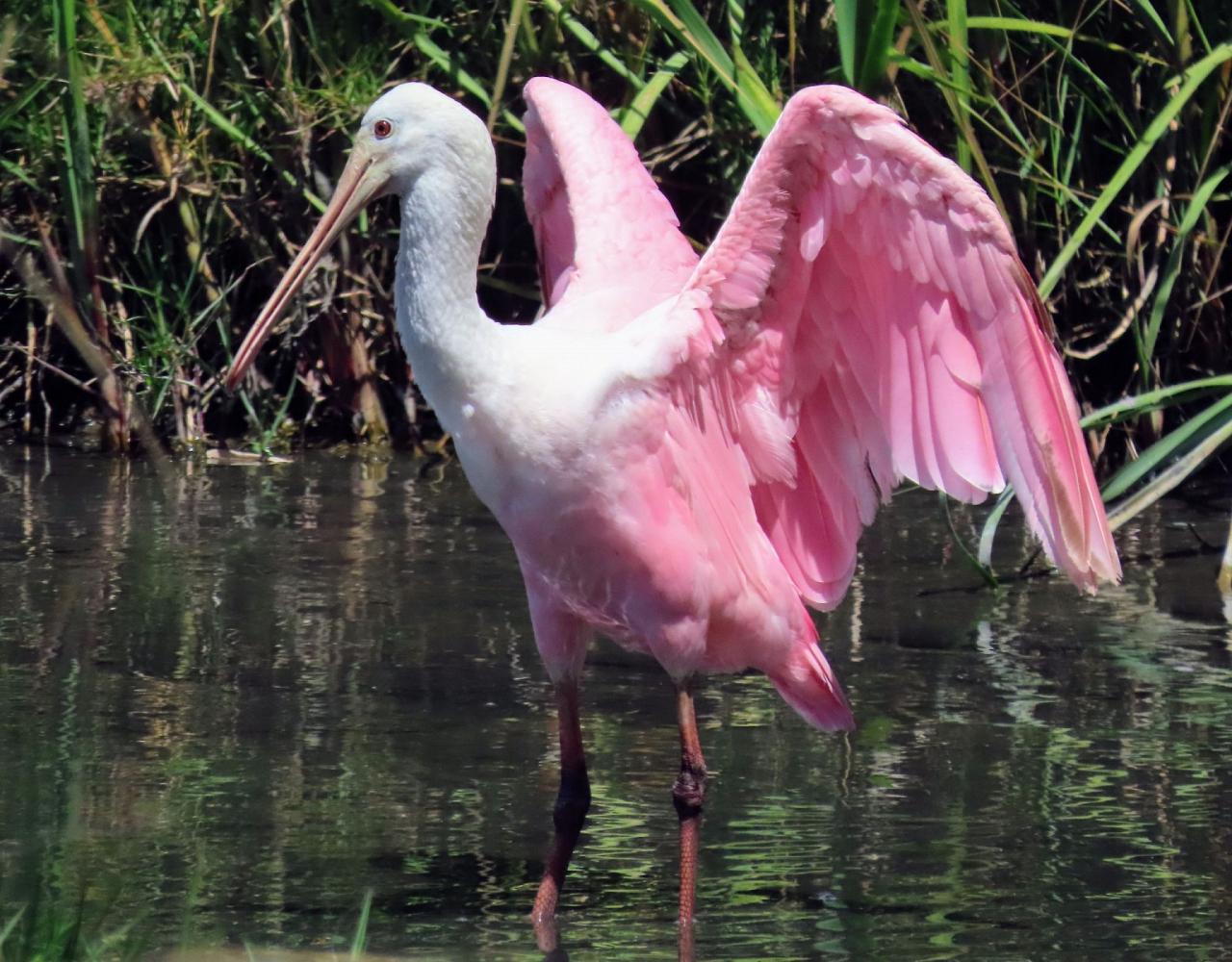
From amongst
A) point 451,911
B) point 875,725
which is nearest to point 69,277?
point 875,725

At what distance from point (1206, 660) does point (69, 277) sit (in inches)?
172

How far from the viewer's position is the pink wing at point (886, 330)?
401 centimetres

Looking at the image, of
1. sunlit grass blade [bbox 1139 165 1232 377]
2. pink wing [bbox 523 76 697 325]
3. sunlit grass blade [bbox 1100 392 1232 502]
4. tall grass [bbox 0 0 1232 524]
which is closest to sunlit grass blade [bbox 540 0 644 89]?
tall grass [bbox 0 0 1232 524]

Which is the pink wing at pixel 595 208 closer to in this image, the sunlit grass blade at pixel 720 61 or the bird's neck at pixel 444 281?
the sunlit grass blade at pixel 720 61

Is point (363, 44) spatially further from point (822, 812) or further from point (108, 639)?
point (822, 812)

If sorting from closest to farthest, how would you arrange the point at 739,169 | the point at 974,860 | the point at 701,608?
the point at 974,860, the point at 701,608, the point at 739,169

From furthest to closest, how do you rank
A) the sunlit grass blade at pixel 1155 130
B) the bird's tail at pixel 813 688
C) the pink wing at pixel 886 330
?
the sunlit grass blade at pixel 1155 130, the bird's tail at pixel 813 688, the pink wing at pixel 886 330

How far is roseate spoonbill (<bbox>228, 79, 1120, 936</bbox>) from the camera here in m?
4.02

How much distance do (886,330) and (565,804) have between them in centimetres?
111

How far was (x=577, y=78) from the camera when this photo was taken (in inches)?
301

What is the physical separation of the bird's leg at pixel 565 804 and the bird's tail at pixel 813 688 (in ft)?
1.48

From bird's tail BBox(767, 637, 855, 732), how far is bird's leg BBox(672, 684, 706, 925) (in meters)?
0.23

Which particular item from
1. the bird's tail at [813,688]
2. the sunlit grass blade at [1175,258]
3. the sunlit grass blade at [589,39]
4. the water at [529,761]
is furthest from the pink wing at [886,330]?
the sunlit grass blade at [589,39]

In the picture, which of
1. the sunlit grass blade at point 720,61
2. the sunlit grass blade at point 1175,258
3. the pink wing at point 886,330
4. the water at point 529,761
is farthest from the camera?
the sunlit grass blade at point 1175,258
